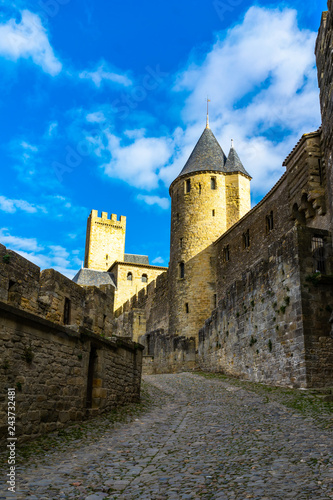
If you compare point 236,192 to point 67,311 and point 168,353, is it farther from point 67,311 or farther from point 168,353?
point 67,311

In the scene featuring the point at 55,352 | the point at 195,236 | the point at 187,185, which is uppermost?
the point at 187,185

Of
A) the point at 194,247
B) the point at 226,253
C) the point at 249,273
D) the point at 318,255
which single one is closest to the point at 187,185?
the point at 194,247

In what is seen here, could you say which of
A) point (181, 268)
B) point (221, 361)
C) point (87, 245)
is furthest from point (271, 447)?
point (87, 245)

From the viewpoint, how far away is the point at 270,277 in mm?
15188

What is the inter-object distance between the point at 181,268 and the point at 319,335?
17.7 meters

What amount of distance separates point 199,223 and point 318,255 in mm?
16672

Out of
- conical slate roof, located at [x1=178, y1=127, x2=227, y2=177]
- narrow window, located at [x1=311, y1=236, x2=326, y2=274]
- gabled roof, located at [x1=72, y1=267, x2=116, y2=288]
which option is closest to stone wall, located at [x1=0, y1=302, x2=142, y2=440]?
narrow window, located at [x1=311, y1=236, x2=326, y2=274]

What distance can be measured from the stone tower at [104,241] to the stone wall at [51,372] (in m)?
56.4

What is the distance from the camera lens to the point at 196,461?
565cm

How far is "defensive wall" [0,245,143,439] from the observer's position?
6.79 meters

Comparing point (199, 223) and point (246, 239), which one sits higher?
point (199, 223)

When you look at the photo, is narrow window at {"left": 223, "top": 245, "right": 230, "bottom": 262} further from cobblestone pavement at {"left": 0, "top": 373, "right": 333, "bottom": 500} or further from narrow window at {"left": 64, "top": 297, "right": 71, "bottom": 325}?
cobblestone pavement at {"left": 0, "top": 373, "right": 333, "bottom": 500}

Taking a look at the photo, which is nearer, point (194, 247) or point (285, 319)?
point (285, 319)

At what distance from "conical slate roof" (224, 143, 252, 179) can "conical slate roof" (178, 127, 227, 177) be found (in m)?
0.33
